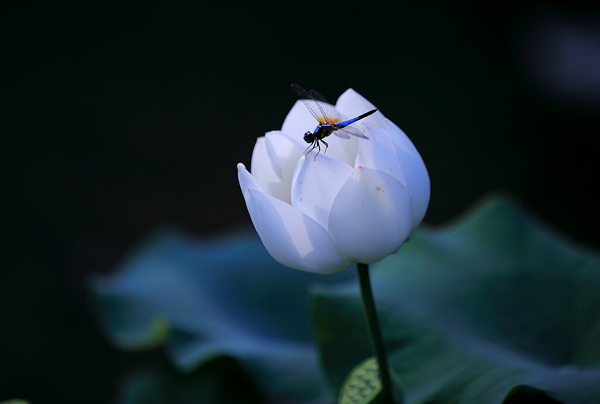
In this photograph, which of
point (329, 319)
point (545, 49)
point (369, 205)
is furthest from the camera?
point (545, 49)

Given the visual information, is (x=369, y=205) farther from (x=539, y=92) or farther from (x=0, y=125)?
(x=0, y=125)

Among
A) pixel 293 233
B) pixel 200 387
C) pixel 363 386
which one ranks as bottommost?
pixel 200 387

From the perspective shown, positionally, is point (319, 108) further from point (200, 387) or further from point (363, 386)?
point (200, 387)

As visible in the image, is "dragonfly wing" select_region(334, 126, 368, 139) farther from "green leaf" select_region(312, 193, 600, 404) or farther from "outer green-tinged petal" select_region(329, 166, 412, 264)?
"green leaf" select_region(312, 193, 600, 404)

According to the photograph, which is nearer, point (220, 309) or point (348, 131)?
point (348, 131)

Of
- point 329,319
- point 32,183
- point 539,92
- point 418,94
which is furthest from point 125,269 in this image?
point 539,92

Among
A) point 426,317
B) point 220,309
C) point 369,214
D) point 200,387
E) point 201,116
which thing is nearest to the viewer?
point 369,214

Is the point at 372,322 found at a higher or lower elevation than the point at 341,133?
lower

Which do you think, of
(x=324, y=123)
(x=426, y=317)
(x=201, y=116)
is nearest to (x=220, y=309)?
(x=426, y=317)
